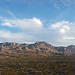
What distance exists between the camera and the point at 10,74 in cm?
1595

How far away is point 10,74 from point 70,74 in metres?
9.72

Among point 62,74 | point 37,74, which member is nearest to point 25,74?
point 37,74

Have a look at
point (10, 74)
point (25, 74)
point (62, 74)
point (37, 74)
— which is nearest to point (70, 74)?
point (62, 74)

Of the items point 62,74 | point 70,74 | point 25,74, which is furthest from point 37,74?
point 70,74

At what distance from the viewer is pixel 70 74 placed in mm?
16375

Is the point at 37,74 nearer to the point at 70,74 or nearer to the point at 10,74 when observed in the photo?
the point at 10,74

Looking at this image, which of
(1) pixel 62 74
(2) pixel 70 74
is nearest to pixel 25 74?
(1) pixel 62 74

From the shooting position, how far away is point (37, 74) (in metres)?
16.8

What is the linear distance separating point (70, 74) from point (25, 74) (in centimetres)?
744

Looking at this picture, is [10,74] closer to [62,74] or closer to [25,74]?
[25,74]

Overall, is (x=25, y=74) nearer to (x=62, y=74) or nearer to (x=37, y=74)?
(x=37, y=74)

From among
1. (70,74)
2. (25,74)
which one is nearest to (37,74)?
(25,74)

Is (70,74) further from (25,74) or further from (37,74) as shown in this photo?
(25,74)

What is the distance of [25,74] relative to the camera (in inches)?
661
